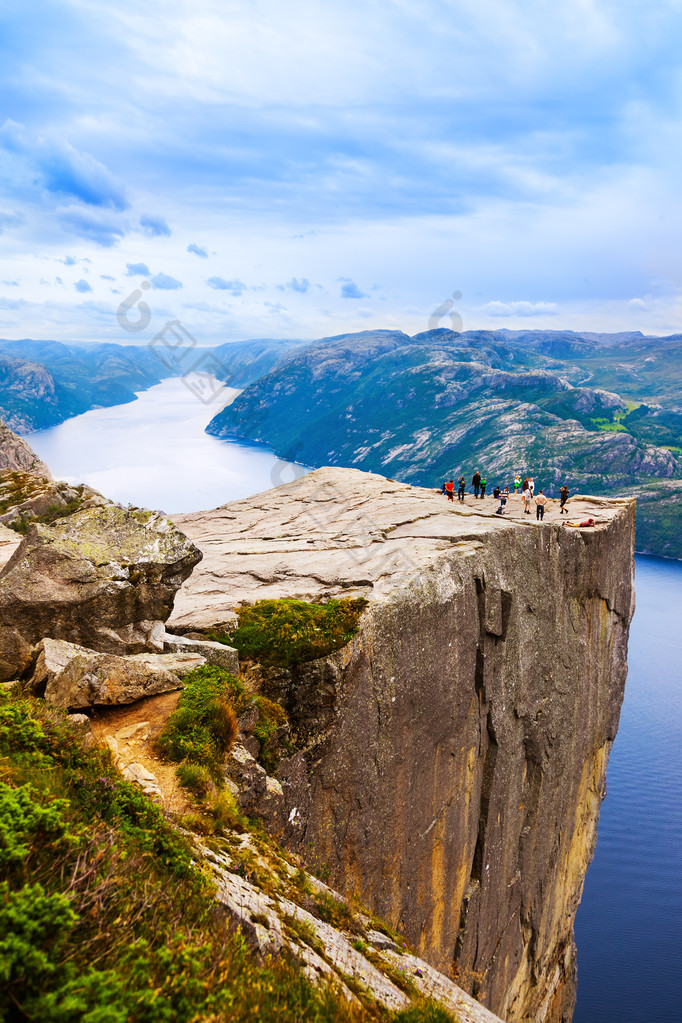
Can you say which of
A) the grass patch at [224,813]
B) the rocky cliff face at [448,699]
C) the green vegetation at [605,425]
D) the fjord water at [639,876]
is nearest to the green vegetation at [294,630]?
the rocky cliff face at [448,699]

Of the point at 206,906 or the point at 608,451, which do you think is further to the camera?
the point at 608,451

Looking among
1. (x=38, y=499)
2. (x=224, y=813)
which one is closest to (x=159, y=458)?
(x=38, y=499)

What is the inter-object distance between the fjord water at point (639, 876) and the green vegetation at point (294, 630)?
42.9 meters

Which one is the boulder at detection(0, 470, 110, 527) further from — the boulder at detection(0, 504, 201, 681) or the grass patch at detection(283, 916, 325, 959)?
the grass patch at detection(283, 916, 325, 959)

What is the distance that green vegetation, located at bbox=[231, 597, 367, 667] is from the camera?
1084 centimetres

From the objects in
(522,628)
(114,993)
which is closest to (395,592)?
(522,628)

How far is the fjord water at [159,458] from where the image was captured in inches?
3159

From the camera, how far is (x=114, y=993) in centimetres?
357

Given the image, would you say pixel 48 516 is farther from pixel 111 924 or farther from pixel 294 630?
pixel 111 924

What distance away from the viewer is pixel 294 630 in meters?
11.1

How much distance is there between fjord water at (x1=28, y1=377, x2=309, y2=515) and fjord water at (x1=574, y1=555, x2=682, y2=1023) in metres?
45.0

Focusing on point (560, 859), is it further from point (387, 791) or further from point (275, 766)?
point (275, 766)

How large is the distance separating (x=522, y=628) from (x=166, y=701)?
473 inches

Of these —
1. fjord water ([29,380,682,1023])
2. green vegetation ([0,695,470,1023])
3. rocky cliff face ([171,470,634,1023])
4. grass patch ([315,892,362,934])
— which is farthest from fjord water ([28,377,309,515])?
green vegetation ([0,695,470,1023])
